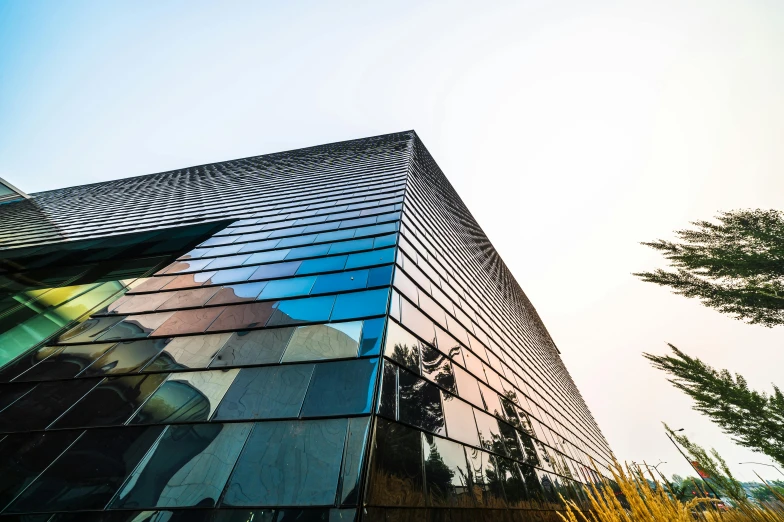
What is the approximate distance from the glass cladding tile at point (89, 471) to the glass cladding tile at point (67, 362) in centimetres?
282

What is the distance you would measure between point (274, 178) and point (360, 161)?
8.12 metres

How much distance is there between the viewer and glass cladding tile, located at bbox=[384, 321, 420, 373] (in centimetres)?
647

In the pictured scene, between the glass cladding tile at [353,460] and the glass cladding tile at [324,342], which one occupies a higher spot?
the glass cladding tile at [324,342]

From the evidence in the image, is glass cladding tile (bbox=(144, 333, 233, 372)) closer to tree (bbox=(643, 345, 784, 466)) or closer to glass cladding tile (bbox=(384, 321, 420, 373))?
glass cladding tile (bbox=(384, 321, 420, 373))

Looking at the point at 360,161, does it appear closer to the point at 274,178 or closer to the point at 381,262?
the point at 274,178

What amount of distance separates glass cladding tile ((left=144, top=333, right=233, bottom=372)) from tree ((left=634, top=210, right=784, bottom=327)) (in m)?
17.4

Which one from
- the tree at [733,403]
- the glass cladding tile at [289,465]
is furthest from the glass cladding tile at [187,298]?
the tree at [733,403]

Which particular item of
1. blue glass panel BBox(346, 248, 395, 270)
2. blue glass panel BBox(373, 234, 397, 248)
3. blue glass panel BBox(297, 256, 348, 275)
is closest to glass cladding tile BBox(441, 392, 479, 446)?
blue glass panel BBox(346, 248, 395, 270)

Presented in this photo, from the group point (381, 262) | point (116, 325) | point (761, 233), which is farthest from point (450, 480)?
point (761, 233)

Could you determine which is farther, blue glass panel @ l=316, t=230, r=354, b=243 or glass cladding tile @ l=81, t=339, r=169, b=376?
blue glass panel @ l=316, t=230, r=354, b=243

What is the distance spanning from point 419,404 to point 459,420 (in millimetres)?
1516

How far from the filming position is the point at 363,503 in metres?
3.84

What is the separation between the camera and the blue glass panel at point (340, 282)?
28.4 ft

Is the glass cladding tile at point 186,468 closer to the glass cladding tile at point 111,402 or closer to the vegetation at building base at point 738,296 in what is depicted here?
the glass cladding tile at point 111,402
